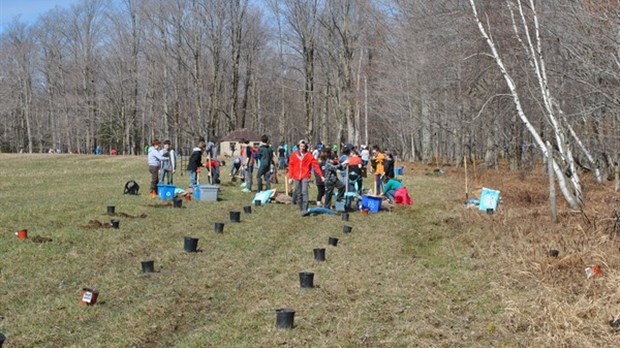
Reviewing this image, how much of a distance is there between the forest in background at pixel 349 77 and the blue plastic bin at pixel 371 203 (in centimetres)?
399

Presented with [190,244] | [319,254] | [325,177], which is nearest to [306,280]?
[319,254]

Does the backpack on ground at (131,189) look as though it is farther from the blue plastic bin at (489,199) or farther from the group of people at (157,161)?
the blue plastic bin at (489,199)

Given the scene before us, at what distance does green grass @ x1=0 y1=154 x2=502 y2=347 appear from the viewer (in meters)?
Result: 6.24

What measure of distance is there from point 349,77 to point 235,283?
132 feet

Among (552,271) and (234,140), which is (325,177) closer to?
(552,271)

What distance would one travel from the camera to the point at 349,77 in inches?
1864

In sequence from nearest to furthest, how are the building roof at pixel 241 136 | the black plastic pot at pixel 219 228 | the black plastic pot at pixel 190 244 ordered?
the black plastic pot at pixel 190 244 < the black plastic pot at pixel 219 228 < the building roof at pixel 241 136

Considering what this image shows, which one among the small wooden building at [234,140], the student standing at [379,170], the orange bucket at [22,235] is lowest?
the orange bucket at [22,235]

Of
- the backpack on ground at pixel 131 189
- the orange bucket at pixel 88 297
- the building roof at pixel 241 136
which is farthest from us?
the building roof at pixel 241 136

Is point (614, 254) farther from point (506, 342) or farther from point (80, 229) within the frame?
point (80, 229)

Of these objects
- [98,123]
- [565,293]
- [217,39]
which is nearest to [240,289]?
[565,293]

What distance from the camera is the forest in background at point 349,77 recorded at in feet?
53.3

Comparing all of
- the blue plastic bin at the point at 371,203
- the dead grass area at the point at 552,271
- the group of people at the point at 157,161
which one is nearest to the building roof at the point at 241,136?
the group of people at the point at 157,161

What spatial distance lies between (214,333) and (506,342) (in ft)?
9.35
